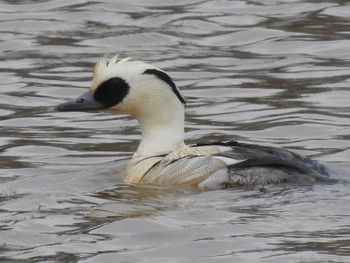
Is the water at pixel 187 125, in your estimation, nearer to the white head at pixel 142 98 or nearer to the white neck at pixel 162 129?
the white neck at pixel 162 129

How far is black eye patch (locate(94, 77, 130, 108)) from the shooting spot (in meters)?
13.8

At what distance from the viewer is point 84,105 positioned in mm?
13883

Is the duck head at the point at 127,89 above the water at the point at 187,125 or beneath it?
above

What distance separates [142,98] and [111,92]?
27 cm

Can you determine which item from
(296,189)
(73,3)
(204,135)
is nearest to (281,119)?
(204,135)

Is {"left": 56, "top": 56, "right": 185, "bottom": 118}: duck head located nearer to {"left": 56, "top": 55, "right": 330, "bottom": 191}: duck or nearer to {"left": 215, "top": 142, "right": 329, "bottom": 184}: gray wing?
{"left": 56, "top": 55, "right": 330, "bottom": 191}: duck

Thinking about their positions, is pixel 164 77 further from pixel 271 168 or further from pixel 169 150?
pixel 271 168

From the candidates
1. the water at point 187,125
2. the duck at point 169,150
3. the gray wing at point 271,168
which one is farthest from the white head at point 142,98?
the gray wing at point 271,168

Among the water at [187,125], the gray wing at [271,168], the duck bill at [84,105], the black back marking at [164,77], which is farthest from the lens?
the duck bill at [84,105]

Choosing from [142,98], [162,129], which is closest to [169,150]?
[162,129]

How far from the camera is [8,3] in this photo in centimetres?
2194

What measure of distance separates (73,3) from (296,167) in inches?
359

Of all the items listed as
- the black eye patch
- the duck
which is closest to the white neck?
the duck

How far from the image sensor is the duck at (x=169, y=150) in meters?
13.2
